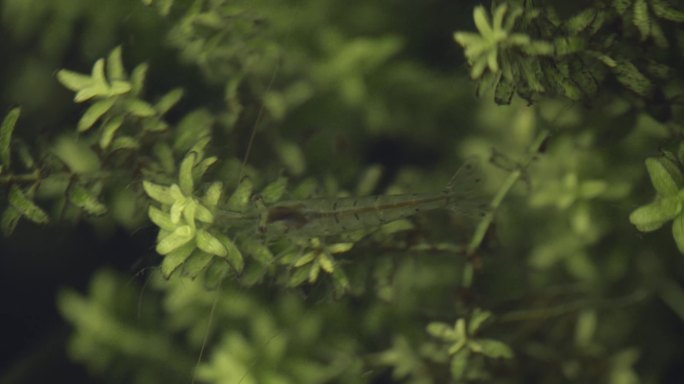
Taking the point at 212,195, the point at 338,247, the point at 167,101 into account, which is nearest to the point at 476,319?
A: the point at 338,247

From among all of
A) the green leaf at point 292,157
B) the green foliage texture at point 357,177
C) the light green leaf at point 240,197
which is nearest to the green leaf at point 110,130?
the green foliage texture at point 357,177

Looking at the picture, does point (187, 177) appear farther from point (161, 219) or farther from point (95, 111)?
point (95, 111)

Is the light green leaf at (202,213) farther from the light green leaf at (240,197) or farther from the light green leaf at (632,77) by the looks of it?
the light green leaf at (632,77)

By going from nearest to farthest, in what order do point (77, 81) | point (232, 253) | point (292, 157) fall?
point (232, 253) → point (77, 81) → point (292, 157)

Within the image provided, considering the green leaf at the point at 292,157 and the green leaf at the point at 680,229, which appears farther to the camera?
the green leaf at the point at 292,157

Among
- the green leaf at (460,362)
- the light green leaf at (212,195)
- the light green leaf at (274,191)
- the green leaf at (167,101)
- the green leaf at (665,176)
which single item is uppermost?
the green leaf at (167,101)

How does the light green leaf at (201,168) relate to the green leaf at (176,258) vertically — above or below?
above
